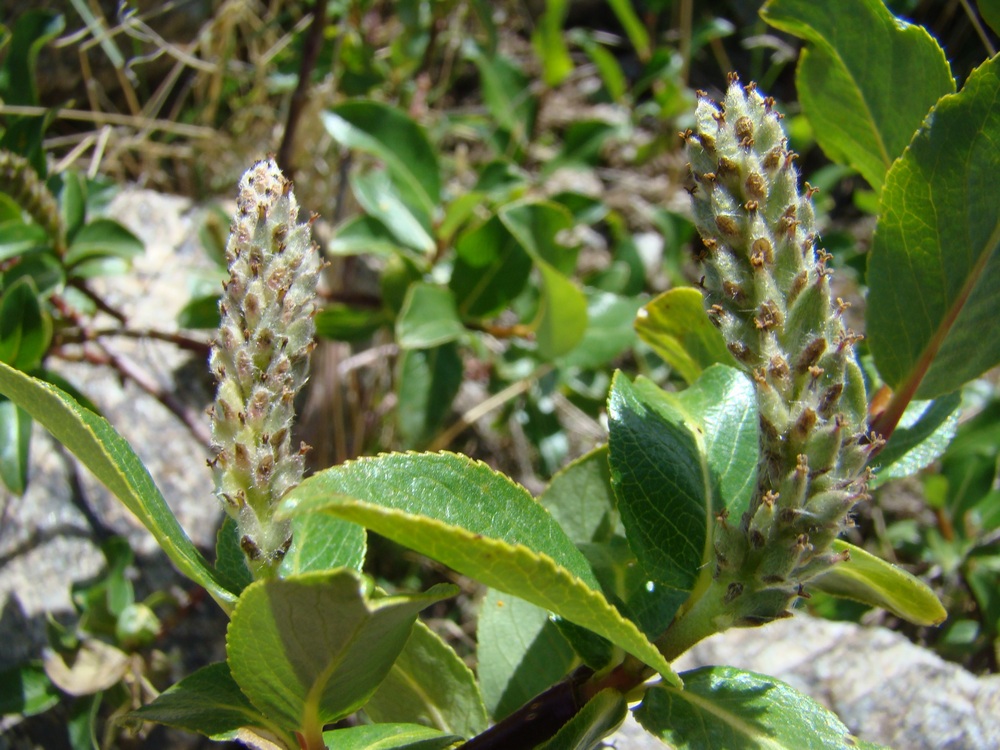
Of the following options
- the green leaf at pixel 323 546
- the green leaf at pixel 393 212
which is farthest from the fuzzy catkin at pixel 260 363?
the green leaf at pixel 393 212

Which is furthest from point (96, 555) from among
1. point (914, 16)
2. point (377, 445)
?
point (914, 16)

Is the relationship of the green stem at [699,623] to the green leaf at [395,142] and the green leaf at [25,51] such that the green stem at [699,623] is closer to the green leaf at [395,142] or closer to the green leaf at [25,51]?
the green leaf at [395,142]

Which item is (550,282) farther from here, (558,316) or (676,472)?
(676,472)

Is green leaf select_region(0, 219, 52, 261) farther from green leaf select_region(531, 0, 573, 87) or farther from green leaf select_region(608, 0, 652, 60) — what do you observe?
green leaf select_region(608, 0, 652, 60)

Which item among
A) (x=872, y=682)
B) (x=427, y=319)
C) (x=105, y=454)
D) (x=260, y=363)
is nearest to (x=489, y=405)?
(x=427, y=319)

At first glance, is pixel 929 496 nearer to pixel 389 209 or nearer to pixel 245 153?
pixel 389 209

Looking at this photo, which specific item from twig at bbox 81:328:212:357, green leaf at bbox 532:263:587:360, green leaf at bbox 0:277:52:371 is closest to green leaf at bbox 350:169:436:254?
green leaf at bbox 532:263:587:360
